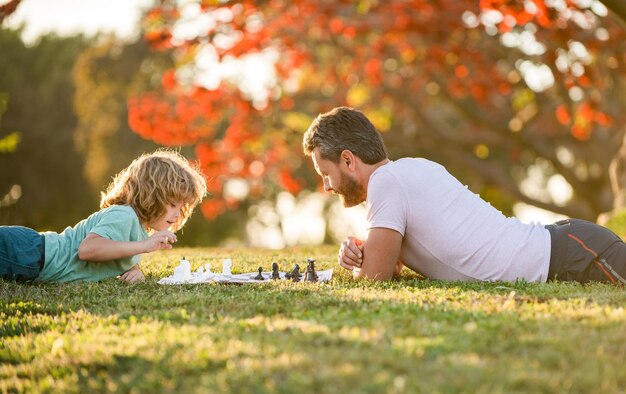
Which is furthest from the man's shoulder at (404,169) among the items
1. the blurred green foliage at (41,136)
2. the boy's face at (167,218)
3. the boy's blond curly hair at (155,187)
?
the blurred green foliage at (41,136)

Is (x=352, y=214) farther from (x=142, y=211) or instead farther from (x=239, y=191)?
(x=142, y=211)

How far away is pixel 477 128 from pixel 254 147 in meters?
5.54

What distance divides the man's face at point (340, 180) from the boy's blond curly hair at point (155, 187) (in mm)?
1047

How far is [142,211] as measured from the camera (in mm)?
6652

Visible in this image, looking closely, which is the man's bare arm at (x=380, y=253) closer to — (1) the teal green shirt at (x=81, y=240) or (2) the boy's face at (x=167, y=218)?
(2) the boy's face at (x=167, y=218)

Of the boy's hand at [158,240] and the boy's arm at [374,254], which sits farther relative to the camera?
the boy's hand at [158,240]

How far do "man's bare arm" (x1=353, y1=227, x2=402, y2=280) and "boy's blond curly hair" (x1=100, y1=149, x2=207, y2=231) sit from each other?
1.53m

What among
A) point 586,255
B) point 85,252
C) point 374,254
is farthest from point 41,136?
point 586,255

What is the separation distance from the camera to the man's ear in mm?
6180

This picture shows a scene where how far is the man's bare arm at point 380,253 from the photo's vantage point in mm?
5871

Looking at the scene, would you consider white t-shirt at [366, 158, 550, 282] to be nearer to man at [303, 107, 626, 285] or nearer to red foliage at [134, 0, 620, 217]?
man at [303, 107, 626, 285]

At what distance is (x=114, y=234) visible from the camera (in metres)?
6.32

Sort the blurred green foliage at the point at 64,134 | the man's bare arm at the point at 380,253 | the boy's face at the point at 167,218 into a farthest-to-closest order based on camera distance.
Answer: the blurred green foliage at the point at 64,134, the boy's face at the point at 167,218, the man's bare arm at the point at 380,253

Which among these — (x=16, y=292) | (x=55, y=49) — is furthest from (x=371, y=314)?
(x=55, y=49)
